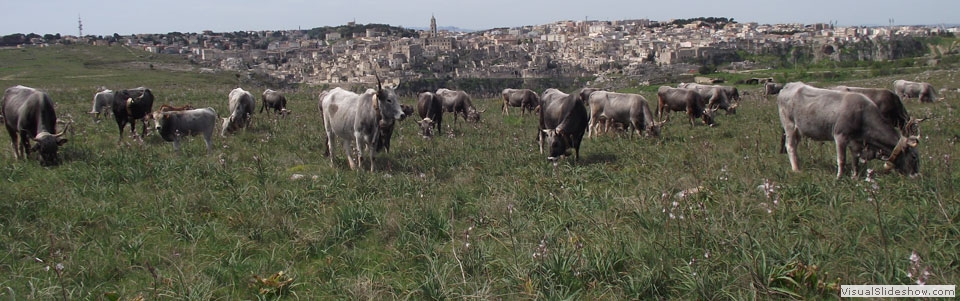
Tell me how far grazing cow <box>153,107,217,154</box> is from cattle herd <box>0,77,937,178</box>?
0.02m

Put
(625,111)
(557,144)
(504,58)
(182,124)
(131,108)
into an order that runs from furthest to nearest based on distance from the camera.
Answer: (504,58) → (625,111) → (131,108) → (182,124) → (557,144)

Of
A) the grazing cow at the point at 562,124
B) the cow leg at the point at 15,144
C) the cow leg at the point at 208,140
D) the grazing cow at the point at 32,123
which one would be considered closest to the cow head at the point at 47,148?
the grazing cow at the point at 32,123

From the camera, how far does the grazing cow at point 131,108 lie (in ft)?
47.1

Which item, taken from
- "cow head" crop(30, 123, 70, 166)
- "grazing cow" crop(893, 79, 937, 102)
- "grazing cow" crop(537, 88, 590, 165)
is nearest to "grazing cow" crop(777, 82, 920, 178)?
"grazing cow" crop(537, 88, 590, 165)

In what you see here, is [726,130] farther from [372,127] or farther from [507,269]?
[507,269]

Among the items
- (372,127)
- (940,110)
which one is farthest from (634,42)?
(372,127)

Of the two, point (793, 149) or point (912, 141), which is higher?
point (912, 141)

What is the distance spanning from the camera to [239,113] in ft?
52.7

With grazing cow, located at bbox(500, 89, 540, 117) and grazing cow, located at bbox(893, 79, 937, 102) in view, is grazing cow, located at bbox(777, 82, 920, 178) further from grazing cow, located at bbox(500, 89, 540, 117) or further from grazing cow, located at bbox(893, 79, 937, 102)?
grazing cow, located at bbox(893, 79, 937, 102)

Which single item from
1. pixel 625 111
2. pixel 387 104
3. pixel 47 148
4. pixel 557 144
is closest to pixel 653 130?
pixel 625 111

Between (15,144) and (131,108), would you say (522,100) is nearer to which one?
(131,108)

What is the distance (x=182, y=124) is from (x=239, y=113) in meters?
3.32

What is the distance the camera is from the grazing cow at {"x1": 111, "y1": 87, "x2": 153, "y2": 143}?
14.3 metres

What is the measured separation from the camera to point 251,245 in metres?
6.16
